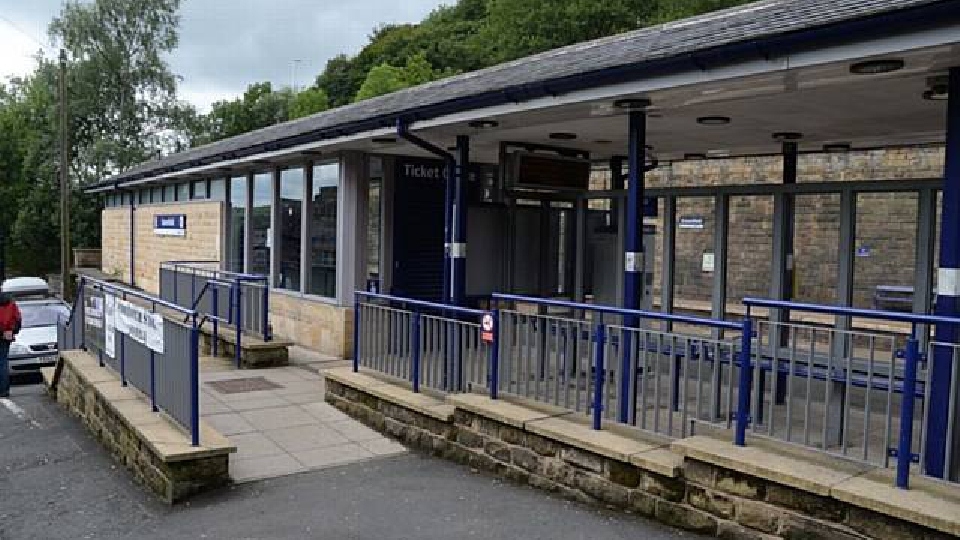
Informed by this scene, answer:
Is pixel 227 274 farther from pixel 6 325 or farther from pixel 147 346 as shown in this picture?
pixel 147 346

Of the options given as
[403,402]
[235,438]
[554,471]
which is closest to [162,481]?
[235,438]

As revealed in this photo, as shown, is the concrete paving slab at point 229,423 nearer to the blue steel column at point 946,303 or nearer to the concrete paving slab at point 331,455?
the concrete paving slab at point 331,455

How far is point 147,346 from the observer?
715cm

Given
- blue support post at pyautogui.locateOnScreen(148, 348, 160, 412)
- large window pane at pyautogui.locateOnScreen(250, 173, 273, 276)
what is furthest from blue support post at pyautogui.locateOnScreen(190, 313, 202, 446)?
large window pane at pyautogui.locateOnScreen(250, 173, 273, 276)

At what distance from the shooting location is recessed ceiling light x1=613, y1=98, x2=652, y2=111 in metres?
5.90

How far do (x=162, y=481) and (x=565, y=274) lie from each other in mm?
5193

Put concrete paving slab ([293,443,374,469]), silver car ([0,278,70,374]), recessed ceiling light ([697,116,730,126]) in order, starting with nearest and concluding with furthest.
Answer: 1. concrete paving slab ([293,443,374,469])
2. recessed ceiling light ([697,116,730,126])
3. silver car ([0,278,70,374])

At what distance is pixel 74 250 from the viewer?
31797 mm

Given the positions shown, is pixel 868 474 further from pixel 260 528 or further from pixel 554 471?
pixel 260 528

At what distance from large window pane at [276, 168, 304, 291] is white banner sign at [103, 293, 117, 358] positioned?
378 centimetres

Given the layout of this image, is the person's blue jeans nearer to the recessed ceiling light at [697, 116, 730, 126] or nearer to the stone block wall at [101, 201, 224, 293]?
the stone block wall at [101, 201, 224, 293]

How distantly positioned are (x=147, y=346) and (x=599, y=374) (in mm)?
4289

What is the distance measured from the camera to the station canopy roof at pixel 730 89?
4211 millimetres

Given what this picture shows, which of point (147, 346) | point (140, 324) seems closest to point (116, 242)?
point (140, 324)
